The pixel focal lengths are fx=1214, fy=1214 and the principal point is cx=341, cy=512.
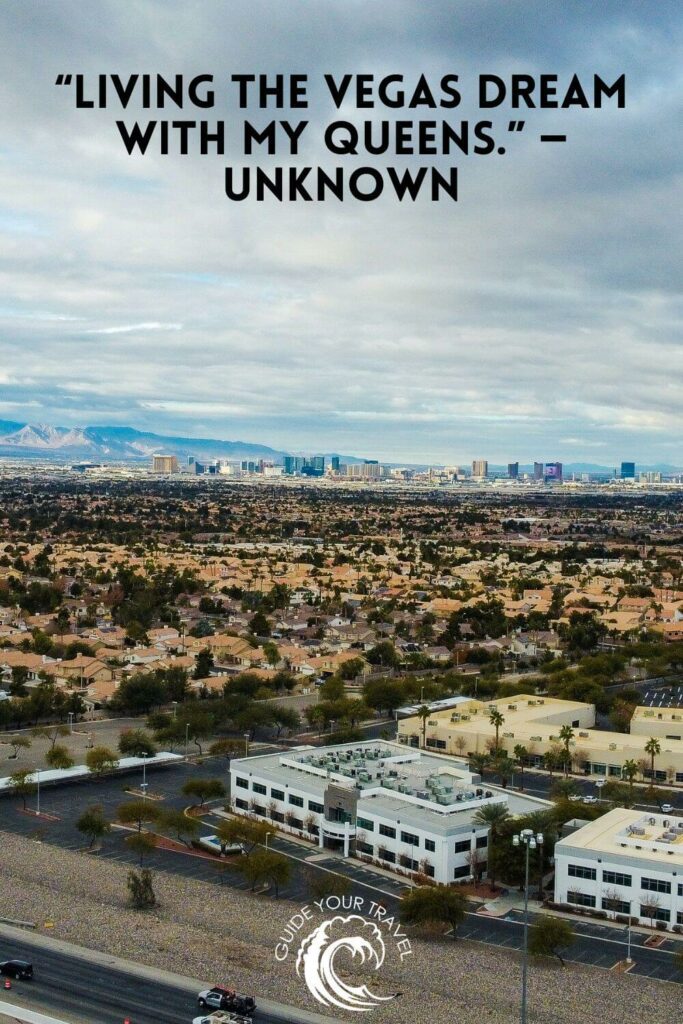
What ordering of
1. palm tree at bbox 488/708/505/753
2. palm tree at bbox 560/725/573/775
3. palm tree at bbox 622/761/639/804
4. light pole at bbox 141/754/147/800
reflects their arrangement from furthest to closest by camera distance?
palm tree at bbox 488/708/505/753
palm tree at bbox 560/725/573/775
palm tree at bbox 622/761/639/804
light pole at bbox 141/754/147/800

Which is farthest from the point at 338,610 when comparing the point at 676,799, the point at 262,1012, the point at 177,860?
the point at 262,1012

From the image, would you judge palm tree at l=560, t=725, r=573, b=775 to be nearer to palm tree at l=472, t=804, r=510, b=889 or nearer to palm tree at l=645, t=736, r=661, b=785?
palm tree at l=645, t=736, r=661, b=785

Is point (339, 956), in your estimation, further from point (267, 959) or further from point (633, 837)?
point (633, 837)

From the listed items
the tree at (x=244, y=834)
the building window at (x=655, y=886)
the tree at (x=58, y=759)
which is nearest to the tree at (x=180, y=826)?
the tree at (x=244, y=834)

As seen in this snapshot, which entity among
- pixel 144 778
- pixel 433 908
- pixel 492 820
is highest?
pixel 492 820

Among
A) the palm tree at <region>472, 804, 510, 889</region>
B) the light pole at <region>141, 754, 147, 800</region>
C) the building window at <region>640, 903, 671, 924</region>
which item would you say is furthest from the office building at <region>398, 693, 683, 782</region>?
the building window at <region>640, 903, 671, 924</region>

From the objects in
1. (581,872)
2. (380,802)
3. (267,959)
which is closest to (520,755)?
(380,802)

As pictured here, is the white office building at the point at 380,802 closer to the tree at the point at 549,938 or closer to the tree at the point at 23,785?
the tree at the point at 549,938
